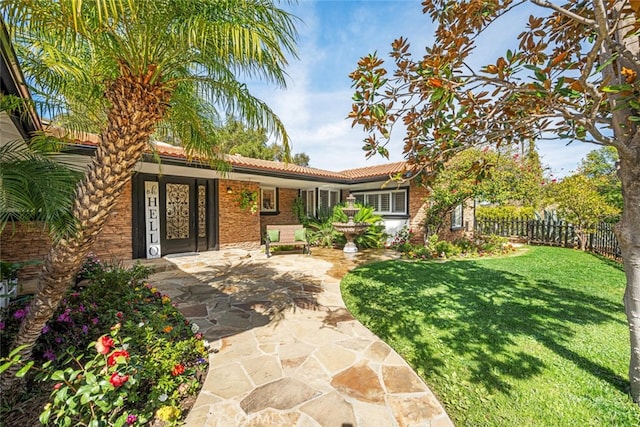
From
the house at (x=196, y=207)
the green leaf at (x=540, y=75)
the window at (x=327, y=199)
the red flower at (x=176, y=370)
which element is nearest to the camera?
the green leaf at (x=540, y=75)

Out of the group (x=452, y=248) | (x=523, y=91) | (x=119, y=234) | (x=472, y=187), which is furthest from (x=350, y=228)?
(x=523, y=91)

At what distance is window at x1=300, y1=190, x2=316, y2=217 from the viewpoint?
1395cm

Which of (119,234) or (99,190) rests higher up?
(99,190)

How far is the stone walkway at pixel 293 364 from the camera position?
2.31 meters

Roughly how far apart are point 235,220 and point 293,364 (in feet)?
27.1

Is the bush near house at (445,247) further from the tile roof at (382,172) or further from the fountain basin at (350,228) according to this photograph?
the tile roof at (382,172)

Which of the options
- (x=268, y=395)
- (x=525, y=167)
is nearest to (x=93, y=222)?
(x=268, y=395)

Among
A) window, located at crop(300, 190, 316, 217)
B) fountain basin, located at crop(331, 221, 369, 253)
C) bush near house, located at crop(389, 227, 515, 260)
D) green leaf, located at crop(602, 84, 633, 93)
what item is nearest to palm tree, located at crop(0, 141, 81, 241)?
green leaf, located at crop(602, 84, 633, 93)

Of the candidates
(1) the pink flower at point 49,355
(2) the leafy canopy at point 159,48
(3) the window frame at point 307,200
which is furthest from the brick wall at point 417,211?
(1) the pink flower at point 49,355

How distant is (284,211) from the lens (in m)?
13.3

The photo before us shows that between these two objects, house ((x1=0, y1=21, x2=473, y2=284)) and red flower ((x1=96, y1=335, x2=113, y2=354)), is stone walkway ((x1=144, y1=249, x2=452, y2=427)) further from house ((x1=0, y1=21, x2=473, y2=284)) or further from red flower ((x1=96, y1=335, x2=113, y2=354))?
house ((x1=0, y1=21, x2=473, y2=284))

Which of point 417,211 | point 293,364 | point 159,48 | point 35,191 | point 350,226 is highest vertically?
point 159,48

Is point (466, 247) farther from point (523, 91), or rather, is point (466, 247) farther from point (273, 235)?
point (523, 91)

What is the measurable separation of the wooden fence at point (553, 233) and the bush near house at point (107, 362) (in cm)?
1218
